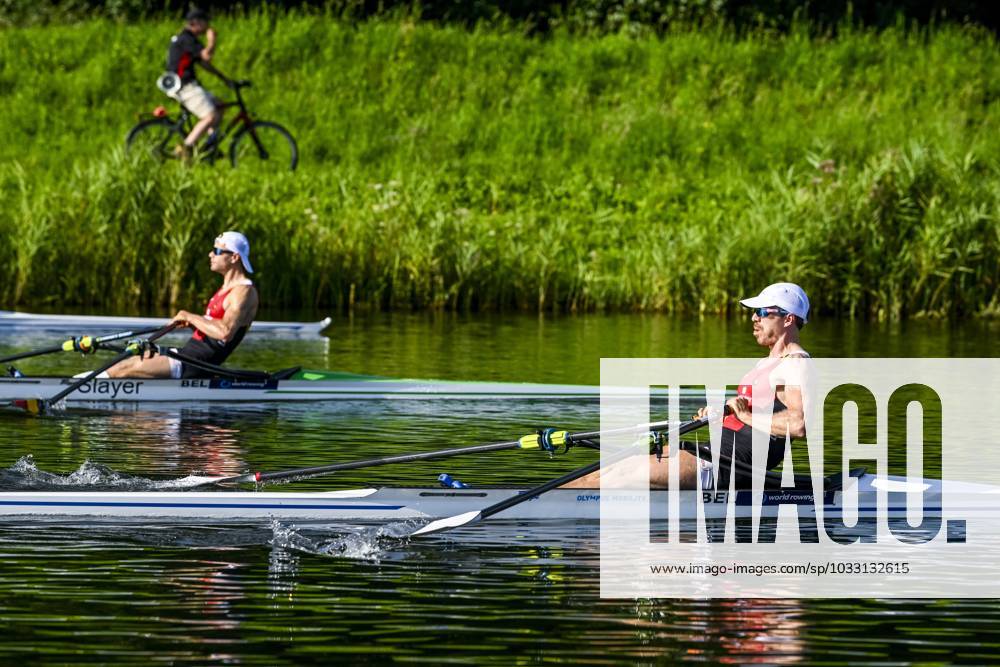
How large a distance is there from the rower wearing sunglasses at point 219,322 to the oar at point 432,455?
3.60 m

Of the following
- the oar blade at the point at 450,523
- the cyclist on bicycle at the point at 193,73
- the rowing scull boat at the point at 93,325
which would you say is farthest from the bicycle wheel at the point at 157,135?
the oar blade at the point at 450,523

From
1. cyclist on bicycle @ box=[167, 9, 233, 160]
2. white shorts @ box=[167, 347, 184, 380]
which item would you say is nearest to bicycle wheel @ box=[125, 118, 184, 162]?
cyclist on bicycle @ box=[167, 9, 233, 160]

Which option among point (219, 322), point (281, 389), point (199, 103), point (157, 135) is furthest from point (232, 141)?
point (219, 322)

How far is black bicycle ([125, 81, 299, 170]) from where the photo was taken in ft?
78.7

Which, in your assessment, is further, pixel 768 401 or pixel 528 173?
pixel 528 173

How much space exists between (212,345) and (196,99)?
1180 cm

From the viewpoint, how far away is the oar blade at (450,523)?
8695 mm

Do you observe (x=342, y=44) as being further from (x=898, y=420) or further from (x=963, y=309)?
(x=898, y=420)

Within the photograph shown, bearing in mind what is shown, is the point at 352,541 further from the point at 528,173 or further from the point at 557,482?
the point at 528,173

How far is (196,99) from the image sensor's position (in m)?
25.2

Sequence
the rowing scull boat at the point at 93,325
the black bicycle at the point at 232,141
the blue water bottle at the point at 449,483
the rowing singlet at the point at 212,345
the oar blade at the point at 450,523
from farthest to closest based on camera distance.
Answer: the black bicycle at the point at 232,141 < the rowing scull boat at the point at 93,325 < the rowing singlet at the point at 212,345 < the blue water bottle at the point at 449,483 < the oar blade at the point at 450,523

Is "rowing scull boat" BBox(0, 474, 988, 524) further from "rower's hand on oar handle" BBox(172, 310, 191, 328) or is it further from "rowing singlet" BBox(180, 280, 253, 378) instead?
"rowing singlet" BBox(180, 280, 253, 378)

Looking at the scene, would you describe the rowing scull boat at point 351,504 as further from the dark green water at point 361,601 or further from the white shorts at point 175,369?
the white shorts at point 175,369

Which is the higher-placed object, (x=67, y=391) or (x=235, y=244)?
(x=235, y=244)
